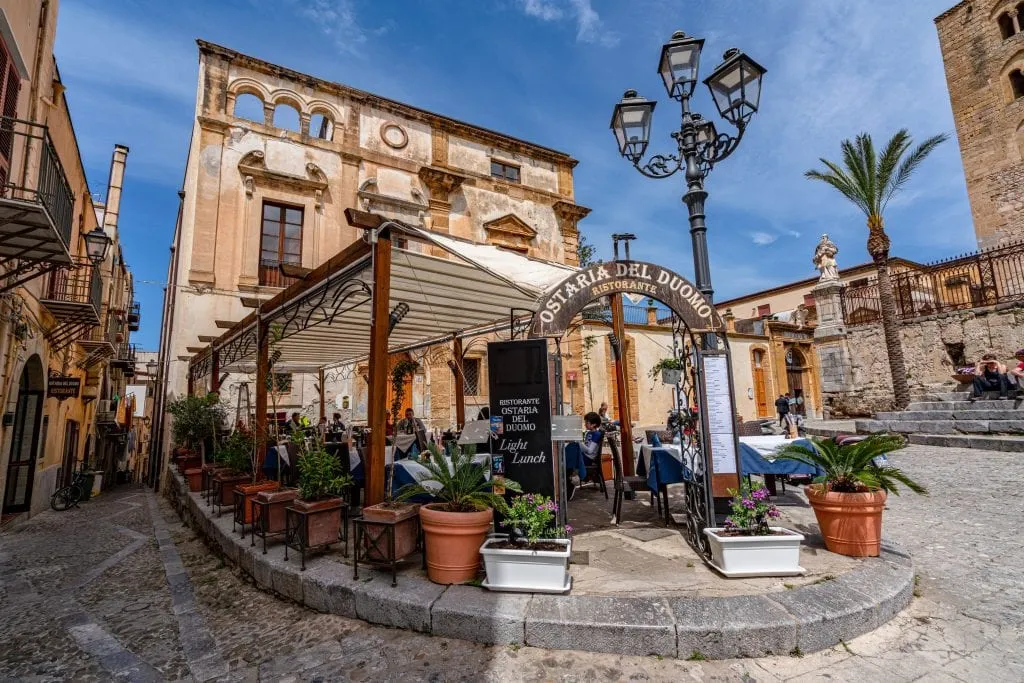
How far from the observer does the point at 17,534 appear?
742 centimetres

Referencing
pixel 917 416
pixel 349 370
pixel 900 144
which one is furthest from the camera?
pixel 349 370

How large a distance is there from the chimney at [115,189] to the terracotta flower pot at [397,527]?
20461mm

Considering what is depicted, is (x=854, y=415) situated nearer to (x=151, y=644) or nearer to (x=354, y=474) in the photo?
(x=354, y=474)

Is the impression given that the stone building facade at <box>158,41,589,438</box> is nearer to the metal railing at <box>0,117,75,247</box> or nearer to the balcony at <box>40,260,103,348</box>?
the balcony at <box>40,260,103,348</box>

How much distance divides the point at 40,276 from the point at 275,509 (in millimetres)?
7264

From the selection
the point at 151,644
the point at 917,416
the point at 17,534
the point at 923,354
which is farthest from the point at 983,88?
the point at 17,534

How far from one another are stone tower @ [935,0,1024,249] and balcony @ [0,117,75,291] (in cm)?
3074

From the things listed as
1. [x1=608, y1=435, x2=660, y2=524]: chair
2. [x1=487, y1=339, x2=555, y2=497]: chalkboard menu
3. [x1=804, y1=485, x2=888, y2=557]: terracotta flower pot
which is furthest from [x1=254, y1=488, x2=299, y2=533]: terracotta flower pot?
[x1=804, y1=485, x2=888, y2=557]: terracotta flower pot

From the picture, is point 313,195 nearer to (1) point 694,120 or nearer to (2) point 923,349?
(1) point 694,120

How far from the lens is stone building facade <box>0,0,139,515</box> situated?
5770 mm

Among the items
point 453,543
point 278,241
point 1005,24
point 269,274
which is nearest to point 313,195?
point 278,241

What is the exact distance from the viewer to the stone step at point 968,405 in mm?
9961

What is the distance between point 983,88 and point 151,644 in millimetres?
33187

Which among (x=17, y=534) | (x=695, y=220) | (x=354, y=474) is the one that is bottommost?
(x=17, y=534)
